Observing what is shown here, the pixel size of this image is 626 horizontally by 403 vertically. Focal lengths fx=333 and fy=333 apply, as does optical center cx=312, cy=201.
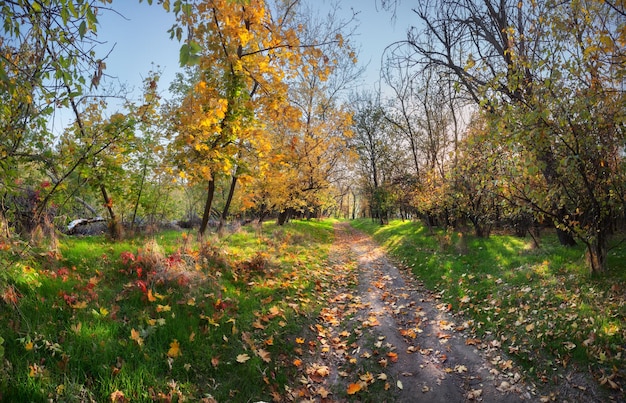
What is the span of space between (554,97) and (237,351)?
6.47 meters

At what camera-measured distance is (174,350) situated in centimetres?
408

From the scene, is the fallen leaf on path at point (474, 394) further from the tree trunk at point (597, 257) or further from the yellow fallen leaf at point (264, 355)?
the tree trunk at point (597, 257)

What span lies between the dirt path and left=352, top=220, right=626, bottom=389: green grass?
419 mm

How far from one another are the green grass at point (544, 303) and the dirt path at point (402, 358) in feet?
1.37

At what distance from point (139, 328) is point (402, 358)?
12.7ft

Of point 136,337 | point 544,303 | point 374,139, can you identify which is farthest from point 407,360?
point 374,139

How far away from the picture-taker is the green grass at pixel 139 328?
3344mm

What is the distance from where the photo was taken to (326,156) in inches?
794

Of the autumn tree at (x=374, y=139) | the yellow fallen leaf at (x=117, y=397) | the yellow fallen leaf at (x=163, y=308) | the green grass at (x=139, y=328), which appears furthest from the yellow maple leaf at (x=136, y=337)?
the autumn tree at (x=374, y=139)

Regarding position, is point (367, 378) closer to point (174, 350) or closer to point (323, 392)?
point (323, 392)

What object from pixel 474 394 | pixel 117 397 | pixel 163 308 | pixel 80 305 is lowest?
pixel 474 394

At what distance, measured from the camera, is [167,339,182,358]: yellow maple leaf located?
402 centimetres

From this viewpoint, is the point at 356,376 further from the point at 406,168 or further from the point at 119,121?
the point at 406,168

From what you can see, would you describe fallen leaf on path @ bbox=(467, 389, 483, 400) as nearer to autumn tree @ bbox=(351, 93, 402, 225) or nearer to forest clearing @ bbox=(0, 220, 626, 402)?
forest clearing @ bbox=(0, 220, 626, 402)
